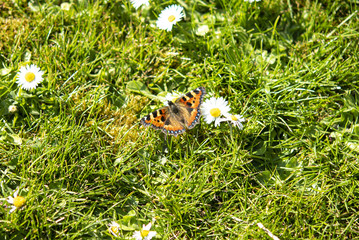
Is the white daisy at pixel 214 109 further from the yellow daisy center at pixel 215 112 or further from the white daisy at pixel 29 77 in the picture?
the white daisy at pixel 29 77

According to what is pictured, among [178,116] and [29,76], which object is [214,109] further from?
[29,76]

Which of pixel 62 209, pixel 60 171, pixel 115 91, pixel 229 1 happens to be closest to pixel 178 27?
pixel 229 1

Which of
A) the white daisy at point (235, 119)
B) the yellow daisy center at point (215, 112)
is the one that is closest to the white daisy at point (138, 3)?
the yellow daisy center at point (215, 112)

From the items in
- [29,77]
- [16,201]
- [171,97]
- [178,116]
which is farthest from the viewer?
[171,97]

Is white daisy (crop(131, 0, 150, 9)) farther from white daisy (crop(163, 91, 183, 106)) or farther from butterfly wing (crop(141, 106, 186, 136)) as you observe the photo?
butterfly wing (crop(141, 106, 186, 136))

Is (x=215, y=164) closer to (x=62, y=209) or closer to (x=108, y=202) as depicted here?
(x=108, y=202)

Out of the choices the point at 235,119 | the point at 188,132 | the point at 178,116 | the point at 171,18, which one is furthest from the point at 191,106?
the point at 171,18
